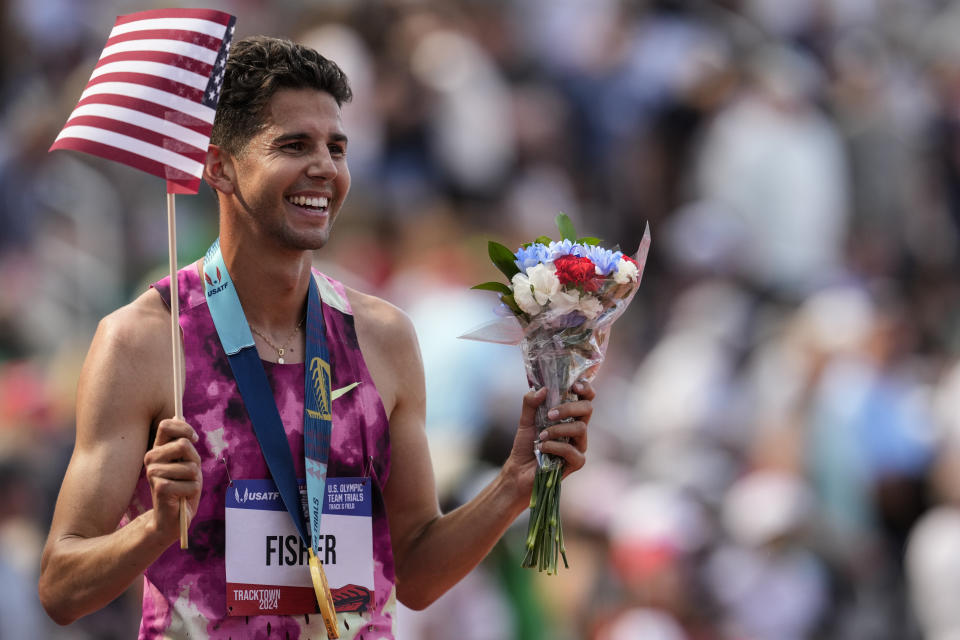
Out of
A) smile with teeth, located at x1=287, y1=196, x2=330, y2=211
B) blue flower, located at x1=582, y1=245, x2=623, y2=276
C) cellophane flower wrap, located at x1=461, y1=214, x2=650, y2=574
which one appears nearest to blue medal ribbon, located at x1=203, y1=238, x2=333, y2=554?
smile with teeth, located at x1=287, y1=196, x2=330, y2=211

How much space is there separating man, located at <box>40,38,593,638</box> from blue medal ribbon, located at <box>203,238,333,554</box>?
17 millimetres

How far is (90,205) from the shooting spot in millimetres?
9898

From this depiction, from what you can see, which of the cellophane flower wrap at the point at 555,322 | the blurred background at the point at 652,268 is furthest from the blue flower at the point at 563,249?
the blurred background at the point at 652,268

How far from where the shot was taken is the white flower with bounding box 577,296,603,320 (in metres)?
4.07

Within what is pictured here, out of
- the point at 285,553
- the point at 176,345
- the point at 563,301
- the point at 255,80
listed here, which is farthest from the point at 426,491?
the point at 255,80

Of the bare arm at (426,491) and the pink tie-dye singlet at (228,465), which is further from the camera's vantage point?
the bare arm at (426,491)

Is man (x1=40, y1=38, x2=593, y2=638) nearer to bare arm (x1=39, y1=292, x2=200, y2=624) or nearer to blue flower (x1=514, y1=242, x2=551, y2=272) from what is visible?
bare arm (x1=39, y1=292, x2=200, y2=624)

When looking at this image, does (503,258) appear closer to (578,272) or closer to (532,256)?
(532,256)

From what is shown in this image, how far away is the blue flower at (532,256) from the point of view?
4.13 meters

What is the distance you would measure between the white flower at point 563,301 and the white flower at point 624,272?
0.13m

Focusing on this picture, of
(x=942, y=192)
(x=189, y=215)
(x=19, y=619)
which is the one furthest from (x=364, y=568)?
(x=942, y=192)

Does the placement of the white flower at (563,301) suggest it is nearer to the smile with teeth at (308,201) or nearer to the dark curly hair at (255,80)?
the smile with teeth at (308,201)

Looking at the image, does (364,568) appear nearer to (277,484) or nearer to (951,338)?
(277,484)

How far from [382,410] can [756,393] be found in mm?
5810
